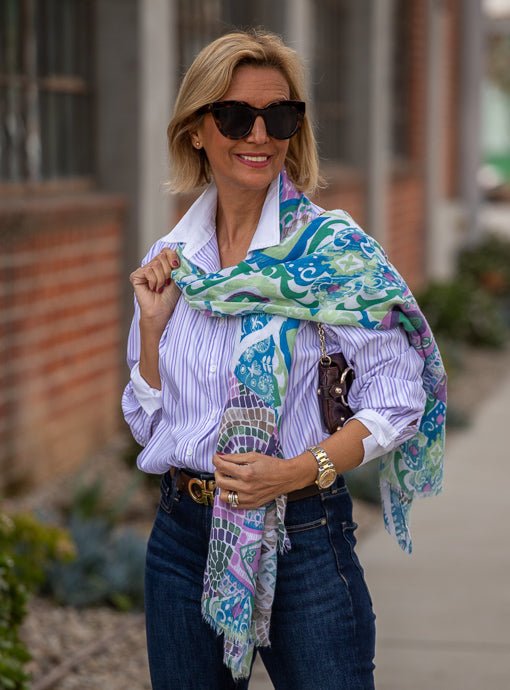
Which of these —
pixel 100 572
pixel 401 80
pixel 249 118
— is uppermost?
pixel 249 118

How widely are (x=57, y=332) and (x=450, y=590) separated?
270 cm

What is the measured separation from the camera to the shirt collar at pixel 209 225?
2.72 metres

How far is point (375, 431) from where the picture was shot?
2625mm

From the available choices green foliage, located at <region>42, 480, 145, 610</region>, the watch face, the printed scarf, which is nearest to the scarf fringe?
the printed scarf

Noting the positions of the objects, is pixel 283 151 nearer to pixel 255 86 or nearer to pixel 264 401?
pixel 255 86

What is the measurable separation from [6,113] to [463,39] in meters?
13.7

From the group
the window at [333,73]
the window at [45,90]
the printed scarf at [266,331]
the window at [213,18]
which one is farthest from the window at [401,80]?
the printed scarf at [266,331]

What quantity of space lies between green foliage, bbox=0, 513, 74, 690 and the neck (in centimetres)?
133

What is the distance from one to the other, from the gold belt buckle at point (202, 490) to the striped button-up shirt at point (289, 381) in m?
0.03

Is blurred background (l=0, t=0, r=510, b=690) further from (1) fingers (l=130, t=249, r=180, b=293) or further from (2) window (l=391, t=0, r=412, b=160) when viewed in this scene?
(2) window (l=391, t=0, r=412, b=160)

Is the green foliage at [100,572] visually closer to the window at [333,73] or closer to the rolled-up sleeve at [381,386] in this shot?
the rolled-up sleeve at [381,386]

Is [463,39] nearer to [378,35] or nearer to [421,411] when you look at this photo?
[378,35]

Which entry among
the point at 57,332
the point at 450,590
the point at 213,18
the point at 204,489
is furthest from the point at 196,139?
the point at 213,18

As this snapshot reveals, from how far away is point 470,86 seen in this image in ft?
66.4
